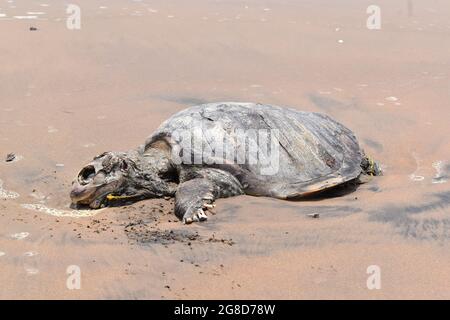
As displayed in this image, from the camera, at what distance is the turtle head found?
5.55m

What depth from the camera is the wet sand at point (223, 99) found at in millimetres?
4043

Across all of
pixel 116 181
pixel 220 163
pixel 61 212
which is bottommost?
pixel 61 212

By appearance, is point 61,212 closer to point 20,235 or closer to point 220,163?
point 20,235

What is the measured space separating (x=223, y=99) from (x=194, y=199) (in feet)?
13.0

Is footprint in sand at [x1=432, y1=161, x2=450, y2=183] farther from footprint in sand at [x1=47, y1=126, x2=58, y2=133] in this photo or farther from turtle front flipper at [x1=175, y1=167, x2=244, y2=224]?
footprint in sand at [x1=47, y1=126, x2=58, y2=133]

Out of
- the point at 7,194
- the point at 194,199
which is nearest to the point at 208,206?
the point at 194,199

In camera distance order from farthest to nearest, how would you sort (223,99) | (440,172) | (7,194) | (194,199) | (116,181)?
1. (223,99)
2. (440,172)
3. (7,194)
4. (116,181)
5. (194,199)

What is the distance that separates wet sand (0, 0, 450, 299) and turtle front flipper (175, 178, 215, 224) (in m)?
0.13

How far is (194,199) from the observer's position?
532 cm

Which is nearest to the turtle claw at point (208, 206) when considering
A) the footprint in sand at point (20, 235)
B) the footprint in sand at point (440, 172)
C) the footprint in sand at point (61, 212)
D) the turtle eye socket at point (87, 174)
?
the footprint in sand at point (61, 212)

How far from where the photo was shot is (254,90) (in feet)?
31.1

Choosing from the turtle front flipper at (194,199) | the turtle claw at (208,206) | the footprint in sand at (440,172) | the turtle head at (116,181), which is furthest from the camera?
the footprint in sand at (440,172)

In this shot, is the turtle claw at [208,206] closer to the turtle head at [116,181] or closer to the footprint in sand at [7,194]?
the turtle head at [116,181]
